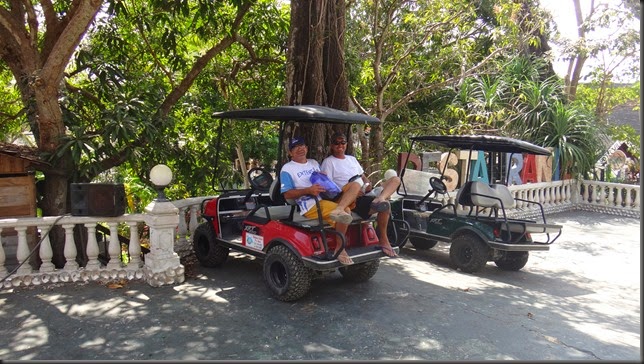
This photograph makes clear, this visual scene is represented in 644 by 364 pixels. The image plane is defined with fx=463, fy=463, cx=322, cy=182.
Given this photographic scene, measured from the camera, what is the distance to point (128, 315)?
14.5 ft

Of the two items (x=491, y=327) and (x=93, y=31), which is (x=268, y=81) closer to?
(x=93, y=31)

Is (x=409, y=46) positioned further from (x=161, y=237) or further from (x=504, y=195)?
(x=161, y=237)

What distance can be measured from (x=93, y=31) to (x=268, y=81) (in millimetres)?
3302

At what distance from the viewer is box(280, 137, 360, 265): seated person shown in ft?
15.3

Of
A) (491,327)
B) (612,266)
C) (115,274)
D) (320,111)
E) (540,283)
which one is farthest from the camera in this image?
(612,266)

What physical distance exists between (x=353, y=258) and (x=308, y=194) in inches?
31.9

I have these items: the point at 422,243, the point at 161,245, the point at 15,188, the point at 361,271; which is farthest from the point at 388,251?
the point at 15,188

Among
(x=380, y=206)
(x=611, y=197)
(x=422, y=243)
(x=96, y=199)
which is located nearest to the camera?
(x=380, y=206)

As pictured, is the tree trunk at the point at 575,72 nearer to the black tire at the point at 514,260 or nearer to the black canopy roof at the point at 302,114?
the black tire at the point at 514,260

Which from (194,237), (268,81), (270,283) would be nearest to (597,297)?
(270,283)

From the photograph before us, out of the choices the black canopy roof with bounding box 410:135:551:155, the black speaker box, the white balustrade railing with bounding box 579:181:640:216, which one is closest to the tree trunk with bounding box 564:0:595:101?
the white balustrade railing with bounding box 579:181:640:216

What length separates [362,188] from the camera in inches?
213

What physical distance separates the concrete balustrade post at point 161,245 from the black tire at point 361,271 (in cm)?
203

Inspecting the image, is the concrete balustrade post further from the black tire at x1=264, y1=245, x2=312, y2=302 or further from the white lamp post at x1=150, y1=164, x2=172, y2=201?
the black tire at x1=264, y1=245, x2=312, y2=302
